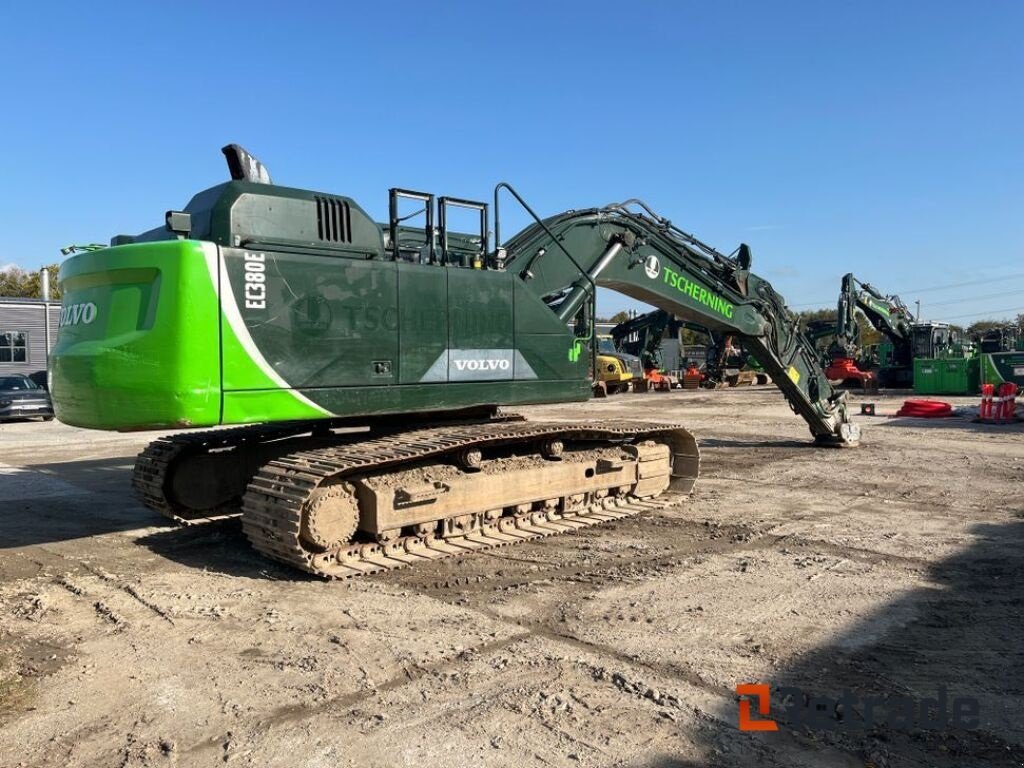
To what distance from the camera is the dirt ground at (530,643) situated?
11.1ft

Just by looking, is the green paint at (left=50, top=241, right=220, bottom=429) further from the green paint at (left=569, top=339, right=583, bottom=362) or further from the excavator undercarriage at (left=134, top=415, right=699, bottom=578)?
the green paint at (left=569, top=339, right=583, bottom=362)

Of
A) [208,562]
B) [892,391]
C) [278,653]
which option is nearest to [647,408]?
[892,391]

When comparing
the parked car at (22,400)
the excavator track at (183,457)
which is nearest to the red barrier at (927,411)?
the excavator track at (183,457)

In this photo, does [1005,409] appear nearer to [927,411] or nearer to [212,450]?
[927,411]

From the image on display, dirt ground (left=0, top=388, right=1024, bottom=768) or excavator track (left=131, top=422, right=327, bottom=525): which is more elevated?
excavator track (left=131, top=422, right=327, bottom=525)

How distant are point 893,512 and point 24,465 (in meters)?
12.3

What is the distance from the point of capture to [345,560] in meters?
5.93

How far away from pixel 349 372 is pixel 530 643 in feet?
8.24

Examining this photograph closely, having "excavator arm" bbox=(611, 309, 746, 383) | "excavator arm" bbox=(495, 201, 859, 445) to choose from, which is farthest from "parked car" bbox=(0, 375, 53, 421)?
"excavator arm" bbox=(611, 309, 746, 383)

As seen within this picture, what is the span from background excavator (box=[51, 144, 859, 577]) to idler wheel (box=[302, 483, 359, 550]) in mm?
12

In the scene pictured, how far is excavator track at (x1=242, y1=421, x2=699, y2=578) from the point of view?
564cm

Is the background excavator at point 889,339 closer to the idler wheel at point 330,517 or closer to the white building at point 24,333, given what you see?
the idler wheel at point 330,517

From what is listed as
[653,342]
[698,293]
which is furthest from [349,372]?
[653,342]

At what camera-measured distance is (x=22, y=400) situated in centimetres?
2134
